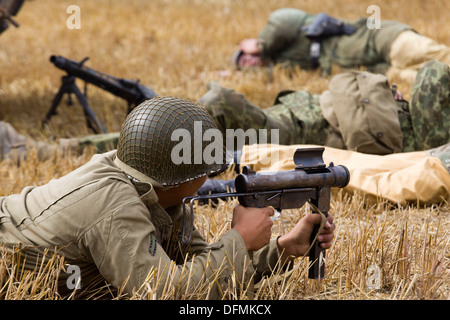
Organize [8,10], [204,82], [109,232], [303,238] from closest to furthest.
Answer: [109,232], [303,238], [8,10], [204,82]

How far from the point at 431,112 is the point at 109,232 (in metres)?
3.21

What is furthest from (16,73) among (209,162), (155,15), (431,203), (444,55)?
(209,162)

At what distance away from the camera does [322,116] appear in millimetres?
4938

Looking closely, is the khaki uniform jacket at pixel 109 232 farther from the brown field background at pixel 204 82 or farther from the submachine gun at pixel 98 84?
the submachine gun at pixel 98 84

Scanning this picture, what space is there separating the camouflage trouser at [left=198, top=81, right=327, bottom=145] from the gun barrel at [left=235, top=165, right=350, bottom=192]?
2.37m

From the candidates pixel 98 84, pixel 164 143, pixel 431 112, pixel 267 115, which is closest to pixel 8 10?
pixel 98 84

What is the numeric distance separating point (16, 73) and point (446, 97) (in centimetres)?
543

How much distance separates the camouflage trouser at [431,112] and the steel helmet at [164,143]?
2786 mm

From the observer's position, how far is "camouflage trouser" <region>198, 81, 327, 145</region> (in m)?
4.75

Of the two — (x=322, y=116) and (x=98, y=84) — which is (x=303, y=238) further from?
(x=98, y=84)

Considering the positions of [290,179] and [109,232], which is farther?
[290,179]

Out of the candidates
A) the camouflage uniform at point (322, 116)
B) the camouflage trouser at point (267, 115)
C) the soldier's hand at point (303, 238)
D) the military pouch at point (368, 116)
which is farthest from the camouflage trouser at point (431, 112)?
the soldier's hand at point (303, 238)

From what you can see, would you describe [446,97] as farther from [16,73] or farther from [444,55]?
[16,73]

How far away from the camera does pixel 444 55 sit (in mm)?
6242
